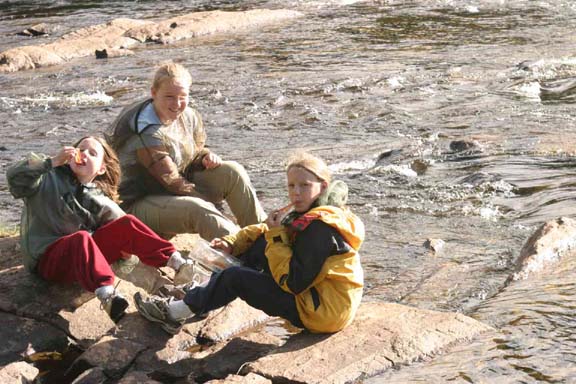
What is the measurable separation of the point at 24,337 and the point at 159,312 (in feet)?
2.35

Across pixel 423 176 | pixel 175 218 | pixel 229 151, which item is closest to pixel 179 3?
pixel 229 151

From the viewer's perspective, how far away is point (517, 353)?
518 cm

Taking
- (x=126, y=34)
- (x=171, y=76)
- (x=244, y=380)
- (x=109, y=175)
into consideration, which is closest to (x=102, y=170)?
(x=109, y=175)

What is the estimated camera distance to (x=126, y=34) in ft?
59.0

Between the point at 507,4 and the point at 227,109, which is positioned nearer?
the point at 227,109

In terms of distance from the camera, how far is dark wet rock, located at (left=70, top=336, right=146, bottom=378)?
5.05 meters

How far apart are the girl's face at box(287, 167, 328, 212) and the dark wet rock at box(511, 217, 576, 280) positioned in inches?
71.3

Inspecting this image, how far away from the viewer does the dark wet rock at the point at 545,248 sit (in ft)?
21.4

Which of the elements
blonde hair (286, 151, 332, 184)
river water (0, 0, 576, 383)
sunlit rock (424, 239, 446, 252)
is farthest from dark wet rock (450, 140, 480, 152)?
blonde hair (286, 151, 332, 184)

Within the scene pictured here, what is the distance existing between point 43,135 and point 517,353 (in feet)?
24.6

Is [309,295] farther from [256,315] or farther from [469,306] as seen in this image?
[469,306]

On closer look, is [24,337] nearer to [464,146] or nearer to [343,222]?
[343,222]

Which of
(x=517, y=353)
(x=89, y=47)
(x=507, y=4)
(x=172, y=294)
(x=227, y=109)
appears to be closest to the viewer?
(x=517, y=353)

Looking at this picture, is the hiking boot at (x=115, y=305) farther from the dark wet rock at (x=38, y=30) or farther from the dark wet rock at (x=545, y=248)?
the dark wet rock at (x=38, y=30)
